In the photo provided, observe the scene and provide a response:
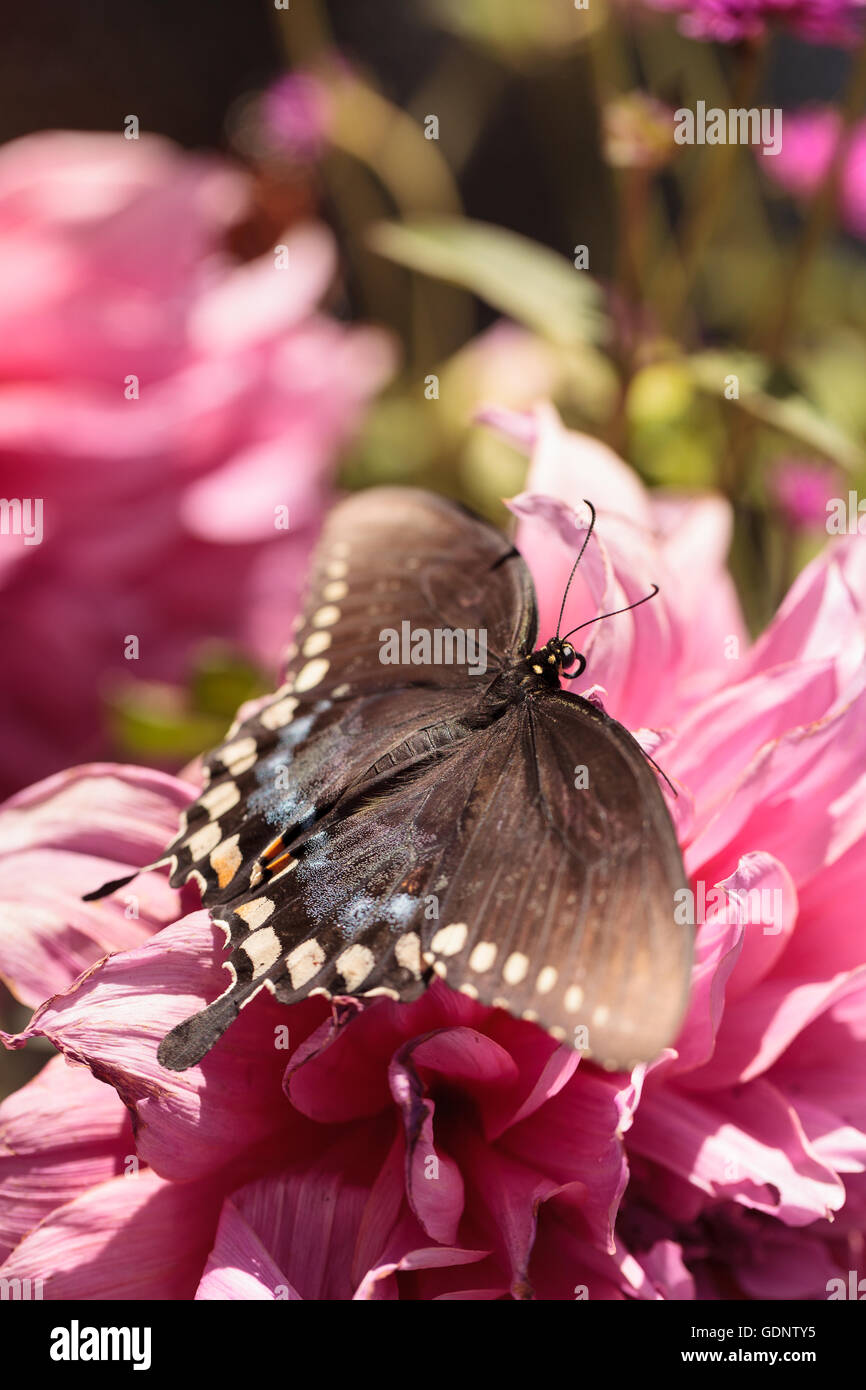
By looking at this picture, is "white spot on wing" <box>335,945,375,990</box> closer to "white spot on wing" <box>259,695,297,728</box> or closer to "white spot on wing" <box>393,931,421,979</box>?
"white spot on wing" <box>393,931,421,979</box>

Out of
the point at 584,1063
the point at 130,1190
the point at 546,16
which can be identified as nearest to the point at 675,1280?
the point at 584,1063

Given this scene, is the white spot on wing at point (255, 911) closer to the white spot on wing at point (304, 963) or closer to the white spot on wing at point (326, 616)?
the white spot on wing at point (304, 963)

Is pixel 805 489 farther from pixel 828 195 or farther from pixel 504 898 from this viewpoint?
pixel 504 898

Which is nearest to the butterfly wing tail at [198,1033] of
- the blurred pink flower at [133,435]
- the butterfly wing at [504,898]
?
the butterfly wing at [504,898]

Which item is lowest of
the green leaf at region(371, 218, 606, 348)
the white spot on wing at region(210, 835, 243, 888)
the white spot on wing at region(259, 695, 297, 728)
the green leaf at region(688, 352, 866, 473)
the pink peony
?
the pink peony

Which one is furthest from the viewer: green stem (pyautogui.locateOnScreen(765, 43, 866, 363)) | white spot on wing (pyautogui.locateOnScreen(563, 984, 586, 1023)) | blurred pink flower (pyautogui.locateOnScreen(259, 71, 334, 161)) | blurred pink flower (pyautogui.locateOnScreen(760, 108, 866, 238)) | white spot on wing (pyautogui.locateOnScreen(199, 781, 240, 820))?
blurred pink flower (pyautogui.locateOnScreen(259, 71, 334, 161))

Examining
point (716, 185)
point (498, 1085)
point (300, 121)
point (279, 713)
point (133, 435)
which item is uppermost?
point (300, 121)

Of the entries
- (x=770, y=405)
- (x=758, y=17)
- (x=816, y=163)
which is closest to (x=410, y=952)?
(x=770, y=405)

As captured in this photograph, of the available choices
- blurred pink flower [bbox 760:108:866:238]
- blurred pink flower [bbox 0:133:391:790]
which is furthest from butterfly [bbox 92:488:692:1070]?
blurred pink flower [bbox 760:108:866:238]
